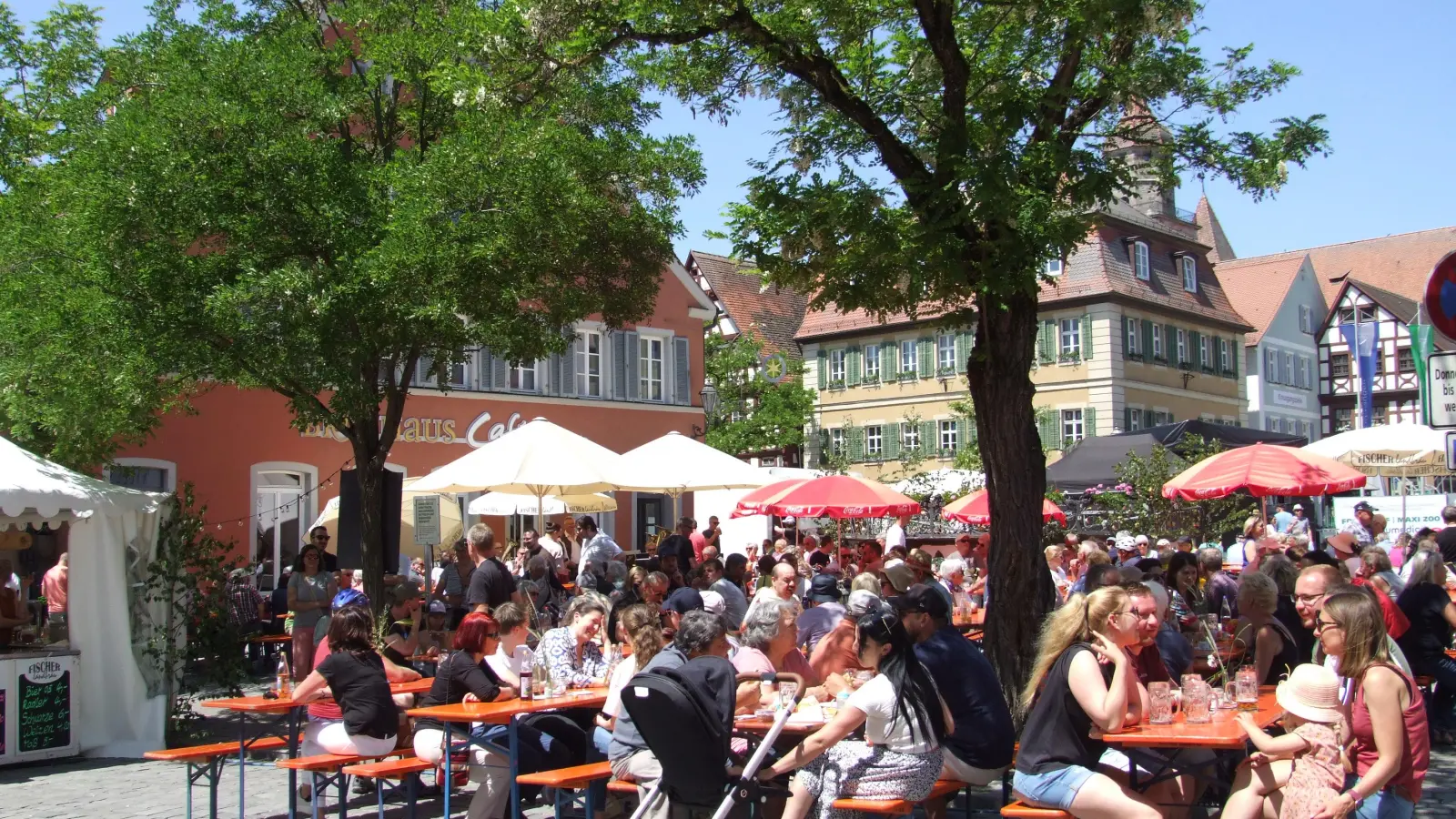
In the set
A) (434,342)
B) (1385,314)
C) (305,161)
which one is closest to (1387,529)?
(434,342)

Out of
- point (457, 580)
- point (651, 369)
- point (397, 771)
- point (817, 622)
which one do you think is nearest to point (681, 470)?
point (457, 580)

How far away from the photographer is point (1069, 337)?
1829 inches

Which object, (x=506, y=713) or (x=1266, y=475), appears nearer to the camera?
(x=506, y=713)

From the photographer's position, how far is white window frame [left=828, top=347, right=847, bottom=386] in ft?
170

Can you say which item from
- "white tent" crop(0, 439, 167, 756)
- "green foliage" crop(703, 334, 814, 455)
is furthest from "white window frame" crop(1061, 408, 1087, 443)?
"white tent" crop(0, 439, 167, 756)

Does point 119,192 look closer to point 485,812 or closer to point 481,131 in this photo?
point 481,131

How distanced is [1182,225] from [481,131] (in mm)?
42418

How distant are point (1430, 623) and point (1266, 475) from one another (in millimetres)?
5114

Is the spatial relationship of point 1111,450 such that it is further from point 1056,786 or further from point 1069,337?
point 1069,337

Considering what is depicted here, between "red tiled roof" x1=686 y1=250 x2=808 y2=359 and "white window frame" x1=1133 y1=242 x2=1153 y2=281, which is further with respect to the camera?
"red tiled roof" x1=686 y1=250 x2=808 y2=359

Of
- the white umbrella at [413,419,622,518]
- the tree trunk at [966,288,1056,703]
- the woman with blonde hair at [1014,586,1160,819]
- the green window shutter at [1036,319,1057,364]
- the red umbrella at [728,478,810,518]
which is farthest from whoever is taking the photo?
the green window shutter at [1036,319,1057,364]

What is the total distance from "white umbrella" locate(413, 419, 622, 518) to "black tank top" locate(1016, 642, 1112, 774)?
9.12 m

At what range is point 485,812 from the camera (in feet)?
25.5

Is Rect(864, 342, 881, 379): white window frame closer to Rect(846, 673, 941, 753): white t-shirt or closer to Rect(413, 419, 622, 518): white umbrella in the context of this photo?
Rect(413, 419, 622, 518): white umbrella
